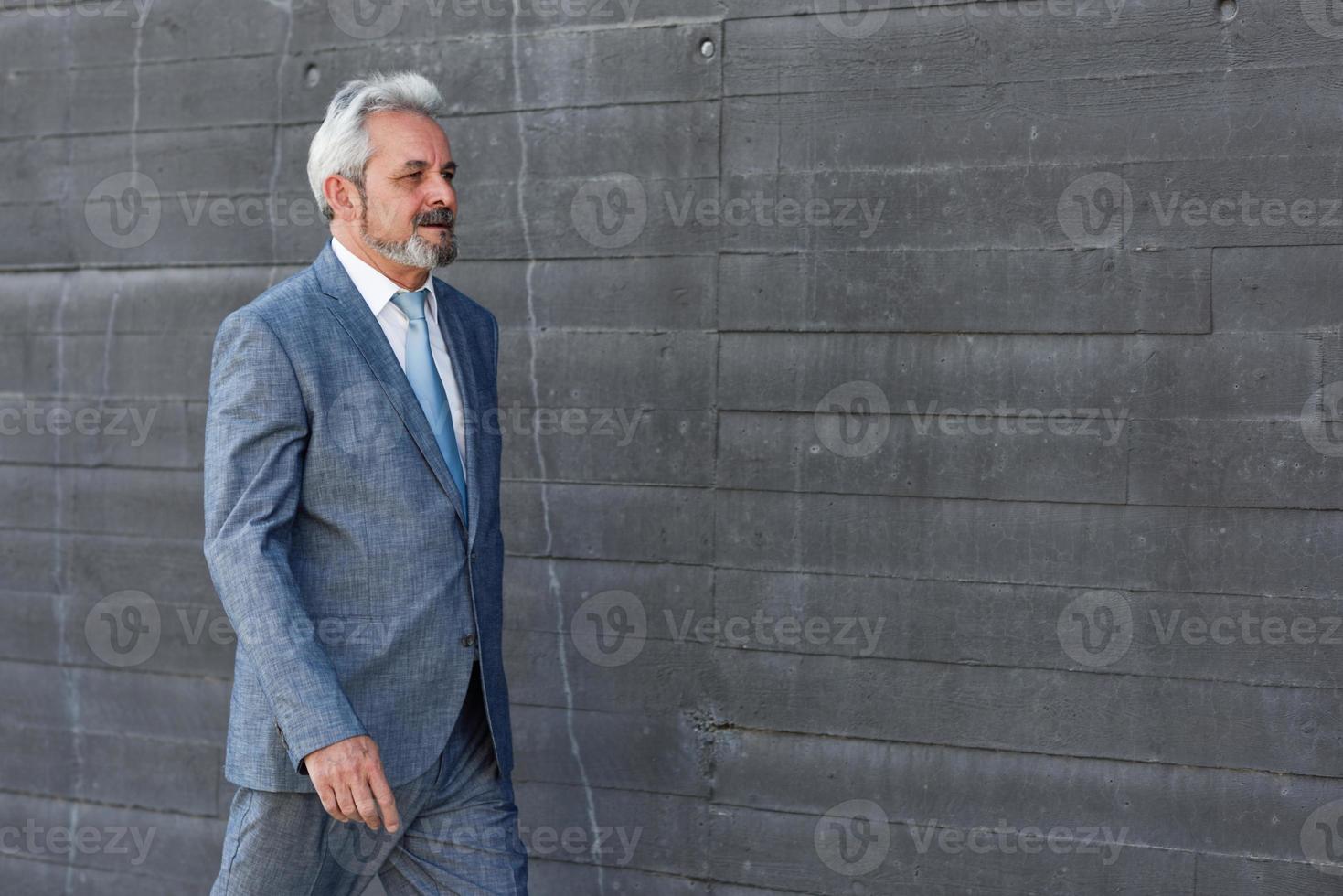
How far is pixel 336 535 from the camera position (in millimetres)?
2359

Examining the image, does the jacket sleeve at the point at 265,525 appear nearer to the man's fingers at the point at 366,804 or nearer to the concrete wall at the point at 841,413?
the man's fingers at the point at 366,804

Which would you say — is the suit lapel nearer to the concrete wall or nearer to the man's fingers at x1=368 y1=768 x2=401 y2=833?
the man's fingers at x1=368 y1=768 x2=401 y2=833

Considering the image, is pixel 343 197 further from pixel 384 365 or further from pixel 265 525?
pixel 265 525

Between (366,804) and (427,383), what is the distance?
730 mm

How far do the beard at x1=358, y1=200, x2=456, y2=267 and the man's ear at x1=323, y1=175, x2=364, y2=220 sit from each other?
0.05 feet

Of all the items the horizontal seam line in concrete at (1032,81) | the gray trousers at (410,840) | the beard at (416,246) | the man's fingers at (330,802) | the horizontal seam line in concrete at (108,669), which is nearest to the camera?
the man's fingers at (330,802)

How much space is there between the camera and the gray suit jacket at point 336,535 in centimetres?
223

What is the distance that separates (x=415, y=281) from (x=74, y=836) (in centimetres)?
230

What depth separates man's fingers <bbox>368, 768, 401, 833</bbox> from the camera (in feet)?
7.10

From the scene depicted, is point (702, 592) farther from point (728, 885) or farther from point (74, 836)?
point (74, 836)

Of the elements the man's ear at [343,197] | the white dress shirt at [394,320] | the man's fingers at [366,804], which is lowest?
the man's fingers at [366,804]

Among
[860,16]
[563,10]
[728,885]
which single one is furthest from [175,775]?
[860,16]

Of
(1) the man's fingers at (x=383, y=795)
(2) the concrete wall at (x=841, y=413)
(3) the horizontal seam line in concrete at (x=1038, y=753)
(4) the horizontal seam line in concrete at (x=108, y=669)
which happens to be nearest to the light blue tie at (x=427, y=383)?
(1) the man's fingers at (x=383, y=795)

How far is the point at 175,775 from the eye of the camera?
3.84 metres
